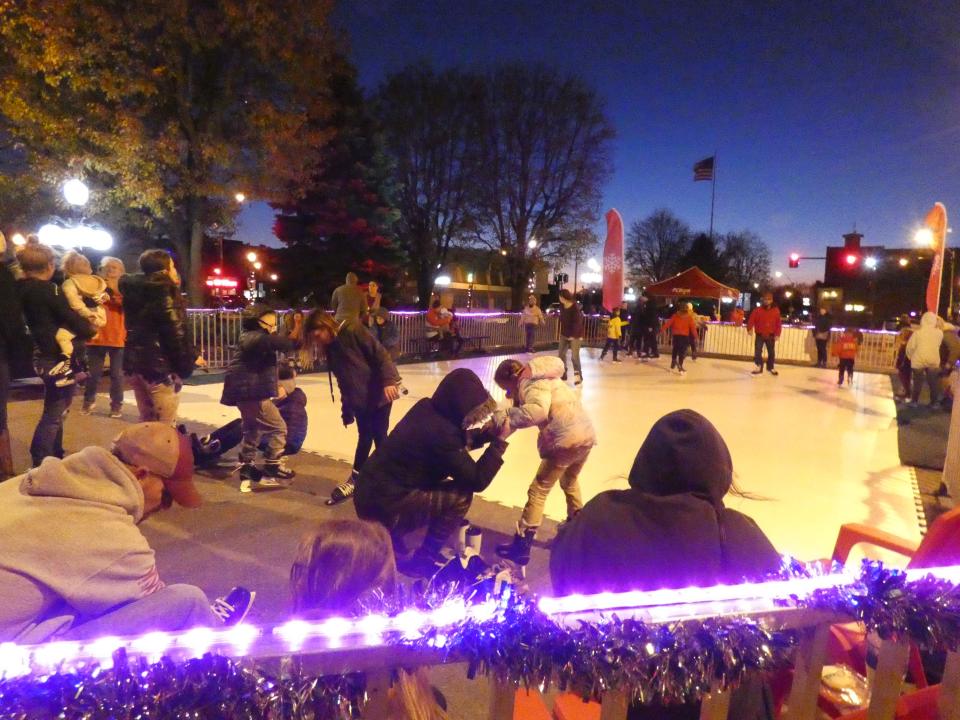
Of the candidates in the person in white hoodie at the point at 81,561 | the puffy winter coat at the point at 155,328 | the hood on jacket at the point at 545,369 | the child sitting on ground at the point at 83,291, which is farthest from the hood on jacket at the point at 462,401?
the child sitting on ground at the point at 83,291

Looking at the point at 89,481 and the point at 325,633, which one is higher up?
the point at 89,481

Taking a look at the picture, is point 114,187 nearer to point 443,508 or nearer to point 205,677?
point 443,508

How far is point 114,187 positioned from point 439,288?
76.5 feet

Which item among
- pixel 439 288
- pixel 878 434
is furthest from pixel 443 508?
pixel 439 288

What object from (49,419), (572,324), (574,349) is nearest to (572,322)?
(572,324)

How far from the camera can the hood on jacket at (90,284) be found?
5.82 m

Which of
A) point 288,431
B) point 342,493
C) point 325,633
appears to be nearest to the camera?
point 325,633

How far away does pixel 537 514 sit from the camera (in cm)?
380

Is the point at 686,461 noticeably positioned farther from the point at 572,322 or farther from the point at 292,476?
the point at 572,322

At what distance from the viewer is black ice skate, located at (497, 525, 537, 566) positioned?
3.74m

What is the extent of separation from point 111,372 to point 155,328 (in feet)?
9.40

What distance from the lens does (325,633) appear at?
126 centimetres

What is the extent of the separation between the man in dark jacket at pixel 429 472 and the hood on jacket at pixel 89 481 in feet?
5.37

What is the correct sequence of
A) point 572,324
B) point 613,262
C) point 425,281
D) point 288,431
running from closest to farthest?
point 288,431
point 572,324
point 613,262
point 425,281
